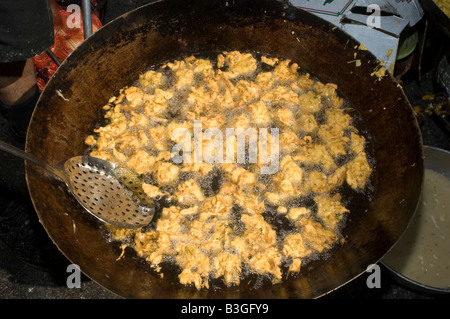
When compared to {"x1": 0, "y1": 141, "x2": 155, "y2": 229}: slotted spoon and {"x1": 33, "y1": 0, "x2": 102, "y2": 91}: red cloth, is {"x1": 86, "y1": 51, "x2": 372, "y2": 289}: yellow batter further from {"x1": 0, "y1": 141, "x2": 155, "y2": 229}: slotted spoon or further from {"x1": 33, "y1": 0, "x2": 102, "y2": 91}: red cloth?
{"x1": 33, "y1": 0, "x2": 102, "y2": 91}: red cloth

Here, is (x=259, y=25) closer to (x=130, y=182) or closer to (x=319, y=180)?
(x=319, y=180)

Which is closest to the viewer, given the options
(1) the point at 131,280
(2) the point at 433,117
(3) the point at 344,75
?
(1) the point at 131,280

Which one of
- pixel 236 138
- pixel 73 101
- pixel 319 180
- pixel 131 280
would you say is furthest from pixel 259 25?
pixel 131 280

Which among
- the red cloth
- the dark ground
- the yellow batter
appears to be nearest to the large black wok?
the yellow batter

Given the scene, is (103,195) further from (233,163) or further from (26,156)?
(233,163)

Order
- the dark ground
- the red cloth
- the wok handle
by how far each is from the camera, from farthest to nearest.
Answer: the red cloth < the dark ground < the wok handle

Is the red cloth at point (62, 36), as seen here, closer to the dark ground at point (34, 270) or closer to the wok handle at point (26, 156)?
the dark ground at point (34, 270)
